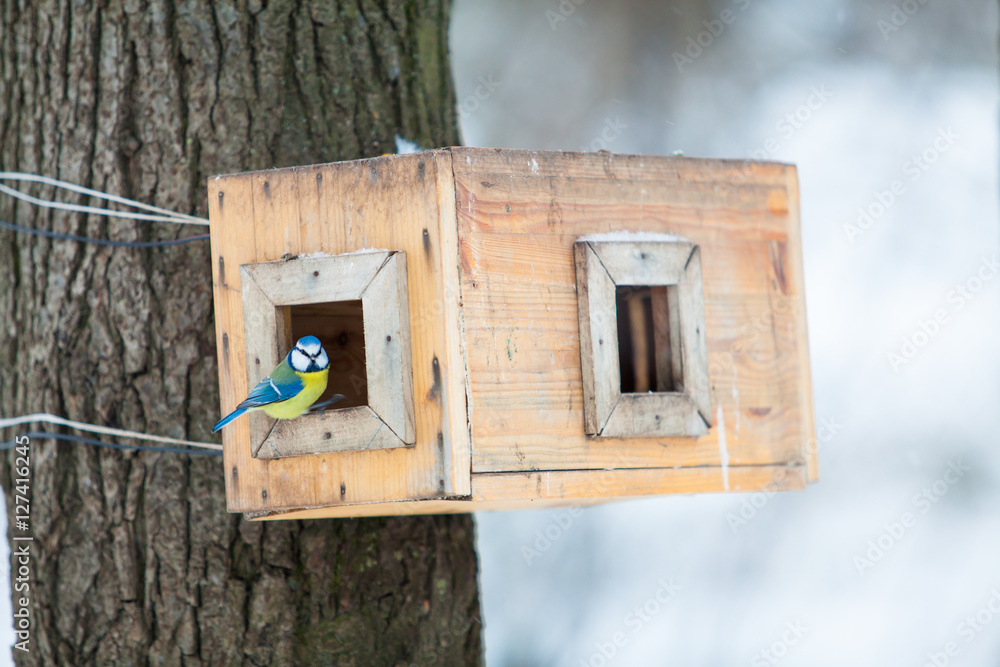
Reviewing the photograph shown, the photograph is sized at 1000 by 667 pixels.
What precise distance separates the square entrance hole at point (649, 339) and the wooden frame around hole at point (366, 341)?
63 centimetres

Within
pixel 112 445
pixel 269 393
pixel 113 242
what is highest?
pixel 113 242

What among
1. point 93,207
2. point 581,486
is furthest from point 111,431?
point 581,486

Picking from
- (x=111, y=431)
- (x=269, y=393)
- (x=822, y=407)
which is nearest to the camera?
(x=269, y=393)

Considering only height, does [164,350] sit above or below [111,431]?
above

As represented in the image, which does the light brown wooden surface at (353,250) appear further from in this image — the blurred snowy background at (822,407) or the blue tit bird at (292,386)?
the blurred snowy background at (822,407)

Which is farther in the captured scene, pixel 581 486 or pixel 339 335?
pixel 339 335

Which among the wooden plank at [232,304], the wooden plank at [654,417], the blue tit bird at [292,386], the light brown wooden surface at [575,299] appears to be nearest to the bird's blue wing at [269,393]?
the blue tit bird at [292,386]

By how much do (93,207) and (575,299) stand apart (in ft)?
4.16

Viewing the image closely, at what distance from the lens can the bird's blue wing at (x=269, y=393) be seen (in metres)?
1.82

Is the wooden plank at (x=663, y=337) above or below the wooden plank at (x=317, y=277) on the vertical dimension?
below

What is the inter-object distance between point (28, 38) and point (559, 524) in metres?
3.19

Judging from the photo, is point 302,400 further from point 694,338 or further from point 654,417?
point 694,338

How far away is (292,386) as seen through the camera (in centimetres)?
186

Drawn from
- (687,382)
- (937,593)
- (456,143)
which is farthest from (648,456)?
(937,593)
